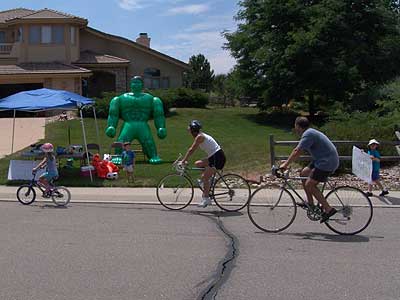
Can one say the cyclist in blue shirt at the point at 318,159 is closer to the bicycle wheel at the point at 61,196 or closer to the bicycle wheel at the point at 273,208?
the bicycle wheel at the point at 273,208

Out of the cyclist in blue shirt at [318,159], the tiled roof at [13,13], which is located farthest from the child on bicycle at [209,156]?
the tiled roof at [13,13]

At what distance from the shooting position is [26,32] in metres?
41.8

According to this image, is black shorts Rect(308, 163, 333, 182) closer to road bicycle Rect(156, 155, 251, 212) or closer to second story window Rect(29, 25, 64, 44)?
road bicycle Rect(156, 155, 251, 212)

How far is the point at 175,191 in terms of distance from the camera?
37.2 feet

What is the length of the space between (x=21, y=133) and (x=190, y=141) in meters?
8.31

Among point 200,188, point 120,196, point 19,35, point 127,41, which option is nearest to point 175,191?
point 200,188

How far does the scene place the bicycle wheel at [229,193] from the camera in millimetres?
10961

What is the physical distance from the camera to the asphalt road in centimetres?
593

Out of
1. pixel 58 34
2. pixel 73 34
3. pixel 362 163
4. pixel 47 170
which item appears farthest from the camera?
pixel 73 34

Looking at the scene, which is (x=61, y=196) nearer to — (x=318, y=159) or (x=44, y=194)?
(x=44, y=194)

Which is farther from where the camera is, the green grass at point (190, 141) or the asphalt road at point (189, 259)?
the green grass at point (190, 141)

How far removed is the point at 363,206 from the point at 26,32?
121 ft

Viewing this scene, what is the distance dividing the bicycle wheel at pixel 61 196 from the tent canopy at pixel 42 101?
3.69 m

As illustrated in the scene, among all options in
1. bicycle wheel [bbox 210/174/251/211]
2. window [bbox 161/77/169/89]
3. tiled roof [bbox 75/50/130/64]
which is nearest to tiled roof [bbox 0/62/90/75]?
Answer: tiled roof [bbox 75/50/130/64]
